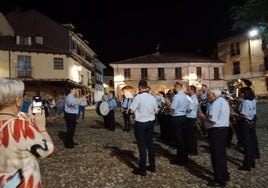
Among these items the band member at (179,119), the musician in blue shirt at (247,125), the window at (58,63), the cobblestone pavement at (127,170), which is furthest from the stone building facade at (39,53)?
the musician in blue shirt at (247,125)

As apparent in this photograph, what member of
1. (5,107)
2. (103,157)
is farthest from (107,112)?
(5,107)

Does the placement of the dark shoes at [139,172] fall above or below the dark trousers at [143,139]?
below

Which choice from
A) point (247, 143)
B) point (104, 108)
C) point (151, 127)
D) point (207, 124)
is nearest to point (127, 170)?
point (151, 127)

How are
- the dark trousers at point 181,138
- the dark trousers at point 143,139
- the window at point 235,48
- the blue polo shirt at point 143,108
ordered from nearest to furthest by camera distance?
the dark trousers at point 143,139 → the blue polo shirt at point 143,108 → the dark trousers at point 181,138 → the window at point 235,48

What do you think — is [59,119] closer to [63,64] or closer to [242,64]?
[63,64]

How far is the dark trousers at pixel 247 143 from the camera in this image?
23.8ft

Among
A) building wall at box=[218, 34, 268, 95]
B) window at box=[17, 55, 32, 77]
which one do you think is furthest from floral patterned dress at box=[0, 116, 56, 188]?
building wall at box=[218, 34, 268, 95]

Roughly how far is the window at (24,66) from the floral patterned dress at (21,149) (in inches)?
1429

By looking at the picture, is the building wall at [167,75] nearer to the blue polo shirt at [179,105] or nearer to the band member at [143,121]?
the blue polo shirt at [179,105]

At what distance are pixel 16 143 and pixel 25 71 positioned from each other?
36571 millimetres

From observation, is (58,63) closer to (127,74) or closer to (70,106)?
(127,74)

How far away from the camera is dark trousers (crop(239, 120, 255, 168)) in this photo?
727 cm

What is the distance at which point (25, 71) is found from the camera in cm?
3734

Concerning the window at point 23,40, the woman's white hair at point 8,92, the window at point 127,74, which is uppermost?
the window at point 23,40
